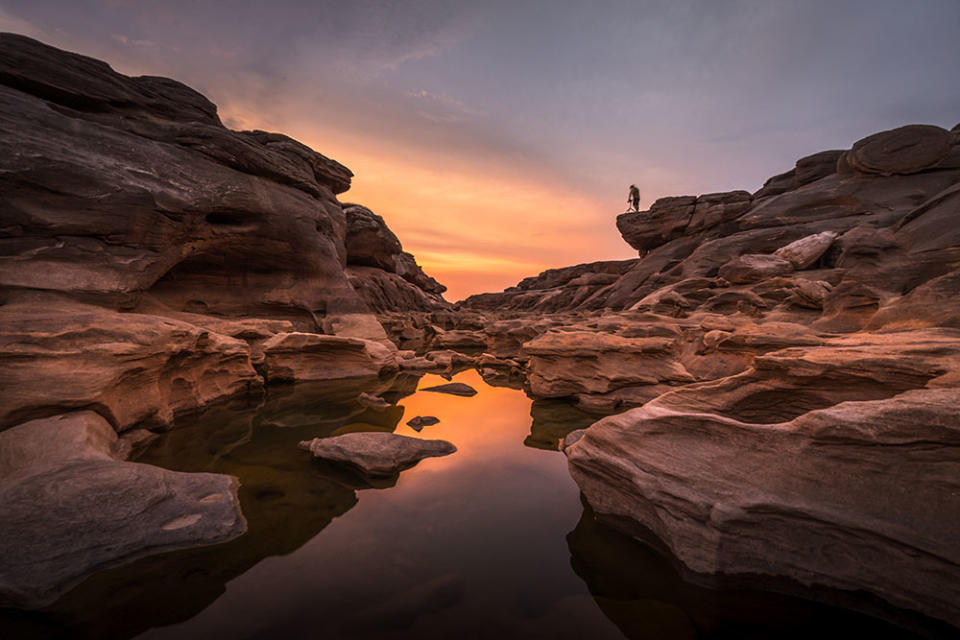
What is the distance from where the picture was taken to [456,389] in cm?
1114

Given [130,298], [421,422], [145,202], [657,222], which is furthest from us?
[657,222]

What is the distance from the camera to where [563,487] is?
16.8ft

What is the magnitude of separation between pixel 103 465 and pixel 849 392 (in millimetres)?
8809

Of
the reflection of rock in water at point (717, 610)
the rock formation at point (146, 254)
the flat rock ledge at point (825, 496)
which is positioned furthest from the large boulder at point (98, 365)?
the flat rock ledge at point (825, 496)

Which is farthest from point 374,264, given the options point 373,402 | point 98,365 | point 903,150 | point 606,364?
point 903,150

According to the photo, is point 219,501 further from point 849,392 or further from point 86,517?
point 849,392

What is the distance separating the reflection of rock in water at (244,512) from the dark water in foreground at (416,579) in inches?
0.6

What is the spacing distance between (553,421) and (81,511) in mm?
7454

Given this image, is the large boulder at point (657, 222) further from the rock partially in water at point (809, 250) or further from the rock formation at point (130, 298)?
the rock formation at point (130, 298)

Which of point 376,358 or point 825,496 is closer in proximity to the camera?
point 825,496

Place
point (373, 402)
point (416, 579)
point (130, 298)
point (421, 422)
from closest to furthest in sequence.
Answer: point (416, 579)
point (421, 422)
point (373, 402)
point (130, 298)

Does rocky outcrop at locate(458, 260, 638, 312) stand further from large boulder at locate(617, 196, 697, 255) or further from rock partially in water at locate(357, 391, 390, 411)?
rock partially in water at locate(357, 391, 390, 411)

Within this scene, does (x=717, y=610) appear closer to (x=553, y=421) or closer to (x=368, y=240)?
(x=553, y=421)

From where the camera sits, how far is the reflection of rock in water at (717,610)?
8.75 feet
